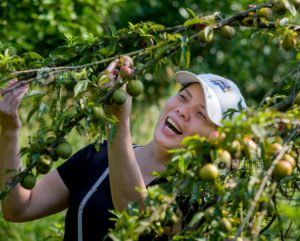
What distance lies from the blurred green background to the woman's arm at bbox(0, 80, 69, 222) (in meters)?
1.36

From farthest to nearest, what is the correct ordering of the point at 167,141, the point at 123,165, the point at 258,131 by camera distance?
1. the point at 167,141
2. the point at 123,165
3. the point at 258,131

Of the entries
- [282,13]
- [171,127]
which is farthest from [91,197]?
[282,13]

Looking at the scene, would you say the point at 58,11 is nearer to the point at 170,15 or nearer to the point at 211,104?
the point at 170,15

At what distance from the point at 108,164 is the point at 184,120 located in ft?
1.22

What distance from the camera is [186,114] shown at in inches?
56.5

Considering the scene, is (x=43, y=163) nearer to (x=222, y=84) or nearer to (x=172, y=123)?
(x=172, y=123)

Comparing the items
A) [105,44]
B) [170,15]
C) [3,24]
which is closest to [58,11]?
[3,24]

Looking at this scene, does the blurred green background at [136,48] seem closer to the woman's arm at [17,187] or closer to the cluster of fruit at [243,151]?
the woman's arm at [17,187]

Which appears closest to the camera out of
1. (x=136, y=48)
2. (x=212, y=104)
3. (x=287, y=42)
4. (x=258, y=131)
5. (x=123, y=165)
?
(x=258, y=131)

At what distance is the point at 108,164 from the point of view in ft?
4.61

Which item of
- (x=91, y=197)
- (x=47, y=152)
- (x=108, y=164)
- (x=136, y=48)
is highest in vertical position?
(x=136, y=48)

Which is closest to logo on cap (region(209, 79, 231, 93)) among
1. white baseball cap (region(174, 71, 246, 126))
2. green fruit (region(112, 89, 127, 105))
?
white baseball cap (region(174, 71, 246, 126))

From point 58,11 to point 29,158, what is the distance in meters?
3.05

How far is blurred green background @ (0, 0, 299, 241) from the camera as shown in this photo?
346cm
